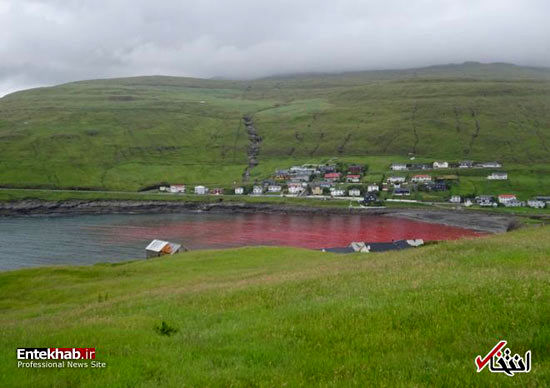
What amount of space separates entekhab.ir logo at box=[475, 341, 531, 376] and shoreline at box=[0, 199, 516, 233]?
13281 centimetres

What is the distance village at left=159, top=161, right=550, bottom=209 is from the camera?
159m

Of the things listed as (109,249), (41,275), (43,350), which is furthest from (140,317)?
(109,249)

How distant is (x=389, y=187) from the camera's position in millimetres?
177625

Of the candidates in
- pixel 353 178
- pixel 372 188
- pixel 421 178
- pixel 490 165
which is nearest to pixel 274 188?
pixel 353 178

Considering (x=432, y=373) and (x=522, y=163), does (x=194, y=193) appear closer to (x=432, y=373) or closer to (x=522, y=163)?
(x=522, y=163)

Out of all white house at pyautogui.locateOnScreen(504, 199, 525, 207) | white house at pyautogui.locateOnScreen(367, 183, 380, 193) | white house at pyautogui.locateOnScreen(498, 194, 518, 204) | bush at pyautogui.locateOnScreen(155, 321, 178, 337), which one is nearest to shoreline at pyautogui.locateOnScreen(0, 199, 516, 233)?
white house at pyautogui.locateOnScreen(504, 199, 525, 207)

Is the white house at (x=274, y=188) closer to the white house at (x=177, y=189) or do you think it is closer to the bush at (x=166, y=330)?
the white house at (x=177, y=189)

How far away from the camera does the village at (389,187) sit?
15925cm

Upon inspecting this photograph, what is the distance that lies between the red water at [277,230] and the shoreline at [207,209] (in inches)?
249

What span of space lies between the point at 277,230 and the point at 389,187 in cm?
6907

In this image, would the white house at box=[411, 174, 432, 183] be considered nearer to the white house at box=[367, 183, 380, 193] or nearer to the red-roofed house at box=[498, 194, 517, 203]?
the white house at box=[367, 183, 380, 193]

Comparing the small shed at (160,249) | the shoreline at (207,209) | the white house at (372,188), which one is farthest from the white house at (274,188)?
the small shed at (160,249)

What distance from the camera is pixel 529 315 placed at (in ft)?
37.9

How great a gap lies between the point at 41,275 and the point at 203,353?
47470 millimetres
